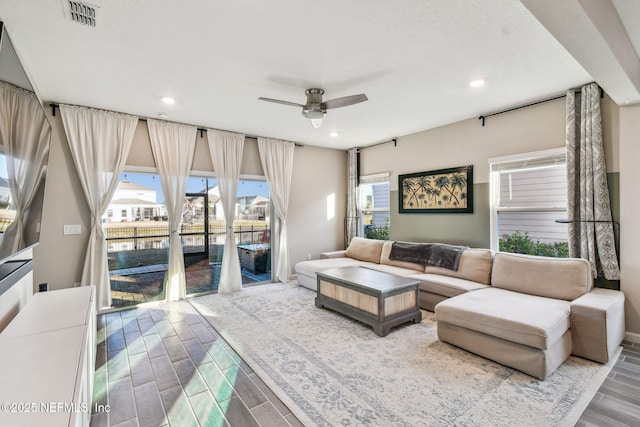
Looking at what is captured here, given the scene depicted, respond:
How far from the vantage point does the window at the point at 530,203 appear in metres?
3.68

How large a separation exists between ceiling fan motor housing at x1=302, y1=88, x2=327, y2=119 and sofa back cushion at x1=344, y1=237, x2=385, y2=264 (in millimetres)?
2975

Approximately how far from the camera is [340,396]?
2221mm

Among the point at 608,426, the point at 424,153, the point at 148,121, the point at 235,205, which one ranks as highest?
the point at 148,121

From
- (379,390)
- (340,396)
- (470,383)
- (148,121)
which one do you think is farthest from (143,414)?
(148,121)

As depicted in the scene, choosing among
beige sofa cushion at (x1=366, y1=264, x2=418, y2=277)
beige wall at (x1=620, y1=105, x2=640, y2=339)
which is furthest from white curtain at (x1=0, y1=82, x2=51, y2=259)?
beige wall at (x1=620, y1=105, x2=640, y2=339)

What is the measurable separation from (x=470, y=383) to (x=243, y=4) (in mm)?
3314

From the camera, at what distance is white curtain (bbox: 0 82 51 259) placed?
1.55m

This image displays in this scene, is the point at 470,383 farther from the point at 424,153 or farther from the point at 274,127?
the point at 274,127

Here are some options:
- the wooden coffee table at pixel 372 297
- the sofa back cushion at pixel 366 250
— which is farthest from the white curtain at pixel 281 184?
the wooden coffee table at pixel 372 297

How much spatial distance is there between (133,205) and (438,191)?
16.0 feet

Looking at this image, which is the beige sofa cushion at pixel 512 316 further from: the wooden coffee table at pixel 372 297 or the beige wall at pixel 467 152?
the beige wall at pixel 467 152

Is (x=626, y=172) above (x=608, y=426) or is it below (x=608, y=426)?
above

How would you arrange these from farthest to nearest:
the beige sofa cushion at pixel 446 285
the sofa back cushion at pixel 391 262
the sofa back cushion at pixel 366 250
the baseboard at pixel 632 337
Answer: the sofa back cushion at pixel 366 250 < the sofa back cushion at pixel 391 262 < the beige sofa cushion at pixel 446 285 < the baseboard at pixel 632 337

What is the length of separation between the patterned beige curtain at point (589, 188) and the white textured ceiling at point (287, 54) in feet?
1.07
